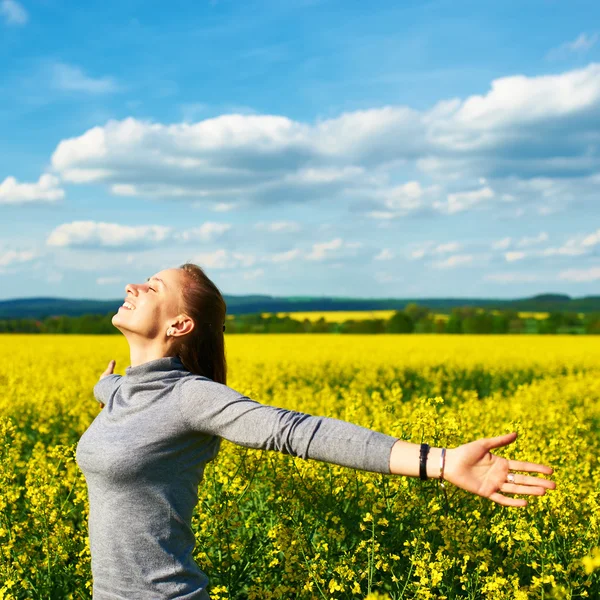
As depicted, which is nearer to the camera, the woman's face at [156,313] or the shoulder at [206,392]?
the shoulder at [206,392]

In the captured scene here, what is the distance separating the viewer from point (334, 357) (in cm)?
1652

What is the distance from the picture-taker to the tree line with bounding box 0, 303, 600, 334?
38.8 metres

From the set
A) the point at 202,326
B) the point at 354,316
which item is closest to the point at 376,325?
the point at 354,316

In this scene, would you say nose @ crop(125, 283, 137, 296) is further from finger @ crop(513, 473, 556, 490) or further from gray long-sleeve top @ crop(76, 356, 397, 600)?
finger @ crop(513, 473, 556, 490)

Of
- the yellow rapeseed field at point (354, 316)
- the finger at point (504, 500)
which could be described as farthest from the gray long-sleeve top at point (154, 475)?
the yellow rapeseed field at point (354, 316)

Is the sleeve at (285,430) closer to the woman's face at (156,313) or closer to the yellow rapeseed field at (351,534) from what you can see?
the woman's face at (156,313)

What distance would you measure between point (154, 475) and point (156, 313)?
0.65 m

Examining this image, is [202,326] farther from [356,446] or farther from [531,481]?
[531,481]

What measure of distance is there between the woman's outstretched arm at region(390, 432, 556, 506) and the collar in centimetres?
99

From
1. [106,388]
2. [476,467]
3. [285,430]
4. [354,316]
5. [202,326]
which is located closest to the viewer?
[476,467]

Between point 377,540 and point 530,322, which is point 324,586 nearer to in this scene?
point 377,540

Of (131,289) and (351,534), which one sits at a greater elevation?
(131,289)

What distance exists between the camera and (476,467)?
2080mm

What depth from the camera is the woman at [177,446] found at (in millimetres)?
2141
